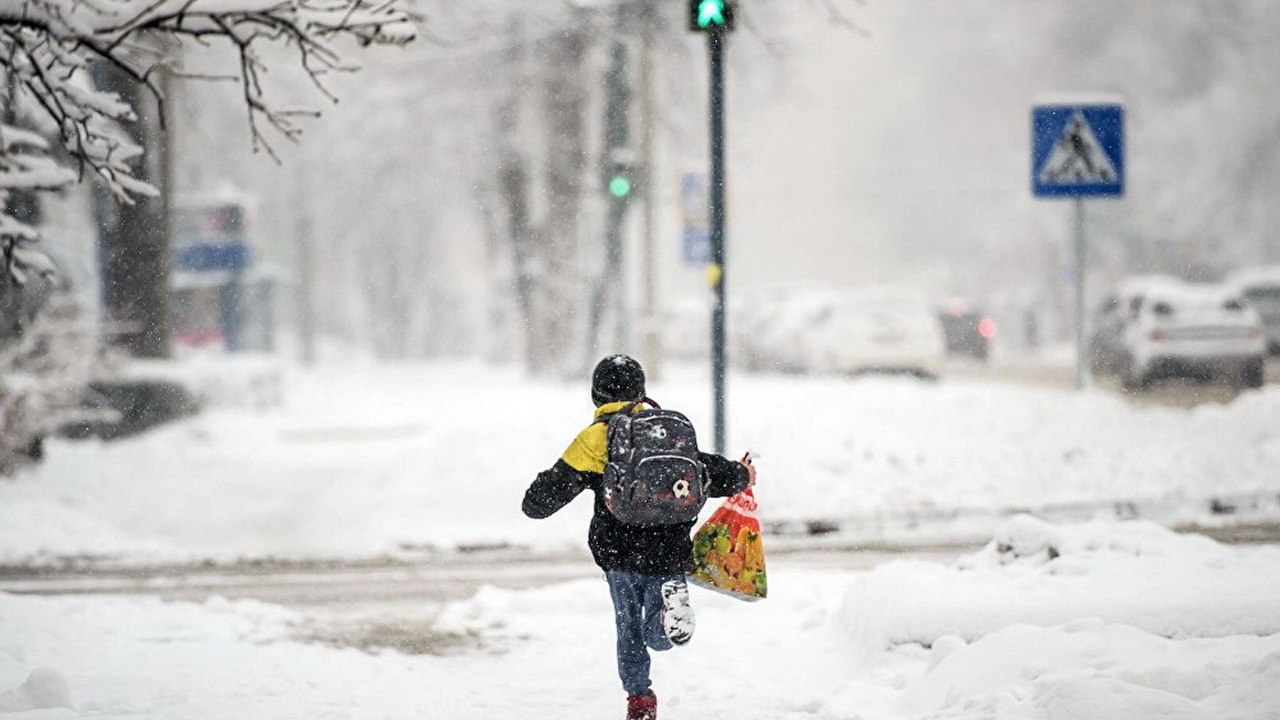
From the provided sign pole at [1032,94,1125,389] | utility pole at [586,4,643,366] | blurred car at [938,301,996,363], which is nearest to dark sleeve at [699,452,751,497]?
sign pole at [1032,94,1125,389]

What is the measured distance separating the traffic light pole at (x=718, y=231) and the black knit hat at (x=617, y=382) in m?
5.87

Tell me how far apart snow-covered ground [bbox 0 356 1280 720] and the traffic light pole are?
1.34 metres

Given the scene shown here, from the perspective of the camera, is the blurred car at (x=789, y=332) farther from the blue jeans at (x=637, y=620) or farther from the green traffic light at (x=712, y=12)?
the blue jeans at (x=637, y=620)

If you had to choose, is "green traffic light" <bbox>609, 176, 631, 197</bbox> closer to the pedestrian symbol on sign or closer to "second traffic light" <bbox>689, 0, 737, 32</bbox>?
the pedestrian symbol on sign

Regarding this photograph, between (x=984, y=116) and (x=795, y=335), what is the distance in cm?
3913

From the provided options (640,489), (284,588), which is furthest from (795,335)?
(640,489)

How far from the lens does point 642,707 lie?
591 centimetres

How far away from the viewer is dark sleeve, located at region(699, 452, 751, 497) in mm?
5941

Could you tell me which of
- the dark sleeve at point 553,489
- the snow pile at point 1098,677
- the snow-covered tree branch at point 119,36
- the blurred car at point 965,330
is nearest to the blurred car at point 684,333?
the blurred car at point 965,330

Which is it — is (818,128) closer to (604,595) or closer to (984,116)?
(984,116)

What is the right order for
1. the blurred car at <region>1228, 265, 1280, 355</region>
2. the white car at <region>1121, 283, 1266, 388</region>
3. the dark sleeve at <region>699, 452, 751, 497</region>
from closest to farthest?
the dark sleeve at <region>699, 452, 751, 497</region> → the white car at <region>1121, 283, 1266, 388</region> → the blurred car at <region>1228, 265, 1280, 355</region>

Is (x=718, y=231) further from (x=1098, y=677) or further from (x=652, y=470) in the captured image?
(x=1098, y=677)

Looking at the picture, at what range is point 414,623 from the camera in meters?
8.80

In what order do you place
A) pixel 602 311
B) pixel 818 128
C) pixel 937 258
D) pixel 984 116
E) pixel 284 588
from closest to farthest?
pixel 284 588 < pixel 602 311 < pixel 984 116 < pixel 937 258 < pixel 818 128
